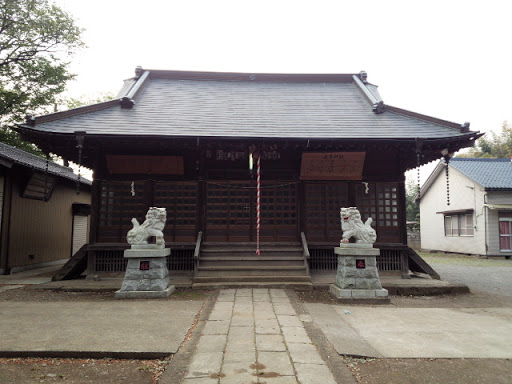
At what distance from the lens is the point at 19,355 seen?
3748 millimetres

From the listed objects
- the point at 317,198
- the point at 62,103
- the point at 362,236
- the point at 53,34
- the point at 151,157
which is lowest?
the point at 362,236

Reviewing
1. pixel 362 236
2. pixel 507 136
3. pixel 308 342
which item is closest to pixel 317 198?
pixel 362 236

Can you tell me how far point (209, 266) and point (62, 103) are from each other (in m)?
15.4

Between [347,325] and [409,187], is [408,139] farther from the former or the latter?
[409,187]

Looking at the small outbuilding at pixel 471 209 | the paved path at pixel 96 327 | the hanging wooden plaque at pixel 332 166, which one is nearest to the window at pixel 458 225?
the small outbuilding at pixel 471 209

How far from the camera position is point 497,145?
116 feet

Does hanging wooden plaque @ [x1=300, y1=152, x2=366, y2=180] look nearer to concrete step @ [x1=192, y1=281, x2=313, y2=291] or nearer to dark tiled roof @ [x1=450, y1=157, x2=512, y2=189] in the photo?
concrete step @ [x1=192, y1=281, x2=313, y2=291]

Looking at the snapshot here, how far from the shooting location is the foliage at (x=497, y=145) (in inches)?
1336

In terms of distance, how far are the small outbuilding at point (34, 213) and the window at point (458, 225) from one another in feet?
72.9

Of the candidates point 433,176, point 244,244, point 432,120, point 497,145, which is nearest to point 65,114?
point 244,244

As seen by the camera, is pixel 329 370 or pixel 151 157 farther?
pixel 151 157

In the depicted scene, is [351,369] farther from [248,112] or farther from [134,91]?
[134,91]

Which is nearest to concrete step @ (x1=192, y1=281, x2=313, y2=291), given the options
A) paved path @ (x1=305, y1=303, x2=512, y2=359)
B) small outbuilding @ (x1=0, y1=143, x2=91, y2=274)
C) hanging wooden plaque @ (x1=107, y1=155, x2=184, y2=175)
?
paved path @ (x1=305, y1=303, x2=512, y2=359)

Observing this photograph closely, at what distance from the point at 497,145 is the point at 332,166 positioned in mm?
36917
